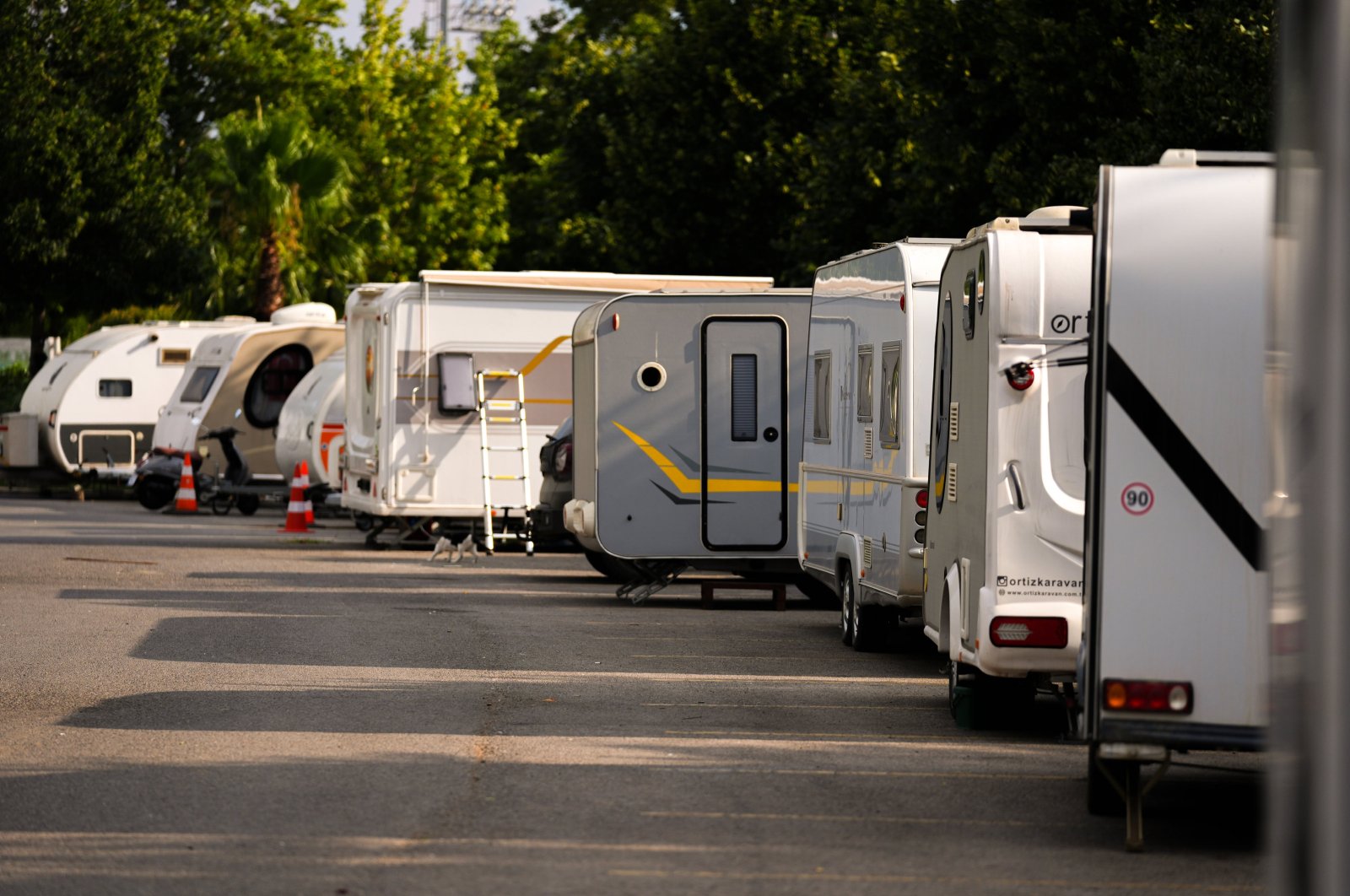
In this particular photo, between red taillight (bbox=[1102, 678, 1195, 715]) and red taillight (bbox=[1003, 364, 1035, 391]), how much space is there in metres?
2.55

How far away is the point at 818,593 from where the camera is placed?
18219 millimetres

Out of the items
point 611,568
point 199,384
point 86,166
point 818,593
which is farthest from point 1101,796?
point 86,166

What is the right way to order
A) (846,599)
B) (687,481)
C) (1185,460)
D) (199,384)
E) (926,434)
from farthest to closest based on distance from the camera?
(199,384), (687,481), (846,599), (926,434), (1185,460)

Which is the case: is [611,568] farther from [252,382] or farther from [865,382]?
[252,382]

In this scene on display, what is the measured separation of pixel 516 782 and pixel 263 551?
48.6 feet

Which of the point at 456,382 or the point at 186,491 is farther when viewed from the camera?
the point at 186,491

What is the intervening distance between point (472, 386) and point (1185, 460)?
50.9 ft

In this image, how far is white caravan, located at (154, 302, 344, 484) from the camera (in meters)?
30.1

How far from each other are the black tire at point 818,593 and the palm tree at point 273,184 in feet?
90.4

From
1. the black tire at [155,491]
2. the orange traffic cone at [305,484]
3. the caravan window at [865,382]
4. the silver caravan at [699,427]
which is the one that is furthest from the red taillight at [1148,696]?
the black tire at [155,491]

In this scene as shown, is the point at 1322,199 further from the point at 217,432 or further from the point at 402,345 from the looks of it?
the point at 217,432

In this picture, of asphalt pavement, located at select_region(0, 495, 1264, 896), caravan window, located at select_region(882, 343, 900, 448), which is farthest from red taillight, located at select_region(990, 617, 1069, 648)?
caravan window, located at select_region(882, 343, 900, 448)

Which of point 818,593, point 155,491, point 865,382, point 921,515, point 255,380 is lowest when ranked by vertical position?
point 155,491

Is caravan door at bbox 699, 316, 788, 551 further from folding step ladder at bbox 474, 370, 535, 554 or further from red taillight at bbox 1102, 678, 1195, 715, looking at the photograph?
red taillight at bbox 1102, 678, 1195, 715
